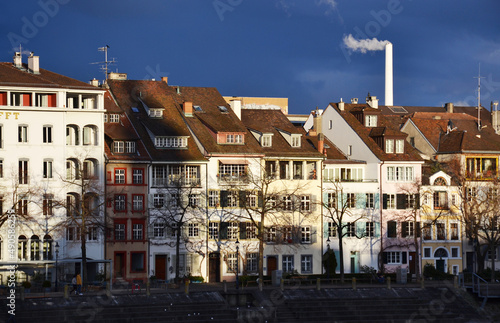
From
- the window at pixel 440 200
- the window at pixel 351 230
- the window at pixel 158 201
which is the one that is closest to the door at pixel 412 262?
the window at pixel 440 200

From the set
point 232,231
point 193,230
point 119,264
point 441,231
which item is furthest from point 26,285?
point 441,231

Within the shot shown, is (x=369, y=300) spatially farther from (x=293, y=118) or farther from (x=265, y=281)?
(x=293, y=118)

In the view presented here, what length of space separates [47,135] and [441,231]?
39.1 m

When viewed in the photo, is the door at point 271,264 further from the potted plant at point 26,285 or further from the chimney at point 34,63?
the chimney at point 34,63

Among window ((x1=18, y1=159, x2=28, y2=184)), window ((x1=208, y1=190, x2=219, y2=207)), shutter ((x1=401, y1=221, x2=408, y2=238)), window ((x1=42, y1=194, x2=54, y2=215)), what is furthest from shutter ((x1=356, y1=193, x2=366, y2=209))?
window ((x1=18, y1=159, x2=28, y2=184))

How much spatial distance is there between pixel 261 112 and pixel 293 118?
46.8m

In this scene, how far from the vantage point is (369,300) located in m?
91.6

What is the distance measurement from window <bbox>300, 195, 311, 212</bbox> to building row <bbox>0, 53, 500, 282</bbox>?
0.09 meters

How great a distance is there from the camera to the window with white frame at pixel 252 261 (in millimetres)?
106188

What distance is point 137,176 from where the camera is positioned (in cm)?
10219

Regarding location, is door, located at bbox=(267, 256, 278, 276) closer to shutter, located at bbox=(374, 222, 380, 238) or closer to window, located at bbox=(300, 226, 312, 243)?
window, located at bbox=(300, 226, 312, 243)

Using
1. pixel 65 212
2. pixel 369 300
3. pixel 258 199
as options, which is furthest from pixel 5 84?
pixel 369 300

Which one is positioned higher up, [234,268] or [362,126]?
[362,126]

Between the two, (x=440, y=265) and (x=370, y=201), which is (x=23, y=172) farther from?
(x=440, y=265)
